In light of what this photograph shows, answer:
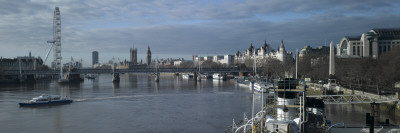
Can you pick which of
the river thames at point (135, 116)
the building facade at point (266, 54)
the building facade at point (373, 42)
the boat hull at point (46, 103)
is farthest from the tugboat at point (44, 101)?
the building facade at point (266, 54)

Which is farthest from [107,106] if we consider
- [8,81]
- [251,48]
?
[251,48]

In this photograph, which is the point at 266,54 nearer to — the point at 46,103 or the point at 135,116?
the point at 46,103

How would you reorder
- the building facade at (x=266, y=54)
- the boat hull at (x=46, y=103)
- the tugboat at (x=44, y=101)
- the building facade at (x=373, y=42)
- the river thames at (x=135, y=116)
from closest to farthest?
the river thames at (x=135, y=116) < the boat hull at (x=46, y=103) < the tugboat at (x=44, y=101) < the building facade at (x=373, y=42) < the building facade at (x=266, y=54)

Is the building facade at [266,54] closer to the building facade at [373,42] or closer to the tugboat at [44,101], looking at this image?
the building facade at [373,42]

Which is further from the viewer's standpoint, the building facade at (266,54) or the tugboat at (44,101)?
the building facade at (266,54)

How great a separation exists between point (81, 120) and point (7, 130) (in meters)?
4.89

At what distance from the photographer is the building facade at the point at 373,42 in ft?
256

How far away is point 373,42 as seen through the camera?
7844 centimetres

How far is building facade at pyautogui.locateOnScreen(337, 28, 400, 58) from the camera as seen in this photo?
7794 cm

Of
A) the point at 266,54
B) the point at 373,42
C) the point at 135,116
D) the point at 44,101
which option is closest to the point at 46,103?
the point at 44,101

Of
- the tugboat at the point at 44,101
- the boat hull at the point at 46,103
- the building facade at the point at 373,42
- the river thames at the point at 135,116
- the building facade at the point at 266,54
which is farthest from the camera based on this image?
the building facade at the point at 266,54

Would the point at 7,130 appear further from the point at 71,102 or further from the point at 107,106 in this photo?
the point at 71,102

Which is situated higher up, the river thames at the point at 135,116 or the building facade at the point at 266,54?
the building facade at the point at 266,54

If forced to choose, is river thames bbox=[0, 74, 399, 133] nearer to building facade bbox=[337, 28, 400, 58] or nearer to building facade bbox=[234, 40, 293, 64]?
building facade bbox=[337, 28, 400, 58]
